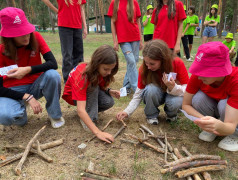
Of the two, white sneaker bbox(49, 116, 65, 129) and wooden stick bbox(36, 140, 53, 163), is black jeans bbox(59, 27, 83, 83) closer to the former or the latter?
white sneaker bbox(49, 116, 65, 129)

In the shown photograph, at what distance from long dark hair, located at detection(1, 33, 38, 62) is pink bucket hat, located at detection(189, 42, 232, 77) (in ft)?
6.31

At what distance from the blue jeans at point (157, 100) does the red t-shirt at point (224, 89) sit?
316 mm

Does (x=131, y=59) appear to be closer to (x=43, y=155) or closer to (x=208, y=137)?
(x=208, y=137)

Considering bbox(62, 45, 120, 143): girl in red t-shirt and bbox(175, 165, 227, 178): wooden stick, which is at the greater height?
bbox(62, 45, 120, 143): girl in red t-shirt

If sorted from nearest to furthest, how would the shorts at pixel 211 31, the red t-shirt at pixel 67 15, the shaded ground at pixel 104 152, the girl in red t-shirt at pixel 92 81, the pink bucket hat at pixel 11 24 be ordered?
the shaded ground at pixel 104 152, the pink bucket hat at pixel 11 24, the girl in red t-shirt at pixel 92 81, the red t-shirt at pixel 67 15, the shorts at pixel 211 31

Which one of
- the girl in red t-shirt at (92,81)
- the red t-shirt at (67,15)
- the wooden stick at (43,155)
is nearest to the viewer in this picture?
the wooden stick at (43,155)

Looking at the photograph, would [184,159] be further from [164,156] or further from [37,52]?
[37,52]

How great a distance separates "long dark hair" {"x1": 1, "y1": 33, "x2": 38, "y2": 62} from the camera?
223cm

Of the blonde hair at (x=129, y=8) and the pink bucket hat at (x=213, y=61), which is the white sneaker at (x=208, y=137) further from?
the blonde hair at (x=129, y=8)

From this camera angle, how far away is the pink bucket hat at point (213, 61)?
1.68 meters

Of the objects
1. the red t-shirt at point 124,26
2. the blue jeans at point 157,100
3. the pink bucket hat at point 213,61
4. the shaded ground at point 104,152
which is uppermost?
the red t-shirt at point 124,26

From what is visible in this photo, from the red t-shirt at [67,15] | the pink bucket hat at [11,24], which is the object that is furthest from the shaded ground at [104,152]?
the red t-shirt at [67,15]

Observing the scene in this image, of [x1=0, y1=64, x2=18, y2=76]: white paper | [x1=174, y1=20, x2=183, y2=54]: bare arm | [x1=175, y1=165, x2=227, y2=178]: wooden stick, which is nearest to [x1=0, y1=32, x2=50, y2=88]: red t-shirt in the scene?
[x1=0, y1=64, x2=18, y2=76]: white paper

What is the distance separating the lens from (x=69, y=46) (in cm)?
383
